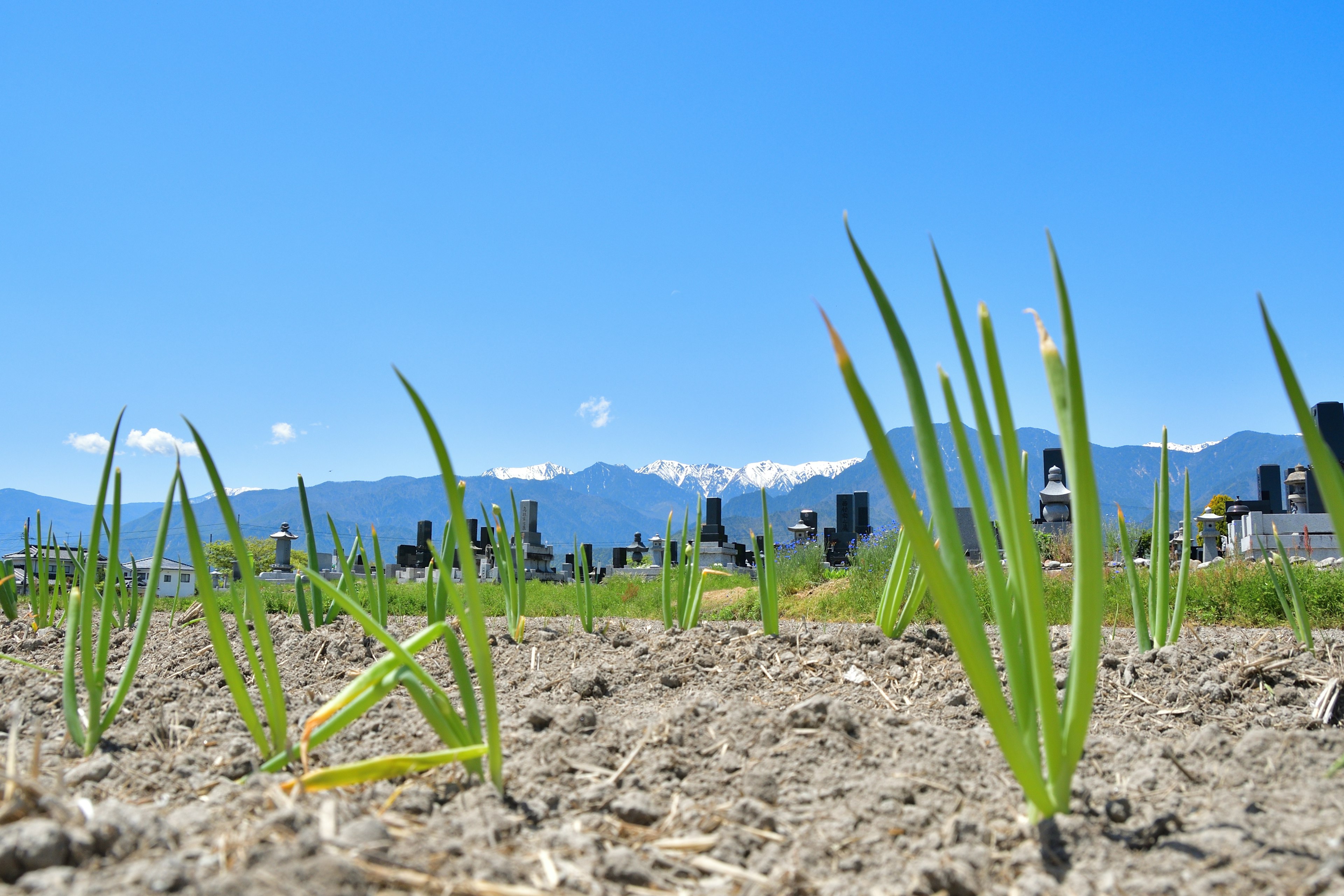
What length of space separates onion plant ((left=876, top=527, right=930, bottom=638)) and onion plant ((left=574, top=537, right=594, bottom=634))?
3.11 ft

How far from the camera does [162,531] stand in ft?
5.60

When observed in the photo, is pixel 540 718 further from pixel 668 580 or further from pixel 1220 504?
pixel 1220 504

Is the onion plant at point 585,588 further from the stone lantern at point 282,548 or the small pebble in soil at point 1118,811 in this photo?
the stone lantern at point 282,548

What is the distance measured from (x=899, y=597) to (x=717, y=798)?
1741 millimetres

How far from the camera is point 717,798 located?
153 cm

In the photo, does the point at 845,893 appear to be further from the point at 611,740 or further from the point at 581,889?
the point at 611,740

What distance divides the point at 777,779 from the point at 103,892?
1123mm

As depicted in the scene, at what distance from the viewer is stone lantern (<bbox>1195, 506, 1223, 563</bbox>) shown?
14148mm

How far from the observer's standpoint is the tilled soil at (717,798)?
108 cm

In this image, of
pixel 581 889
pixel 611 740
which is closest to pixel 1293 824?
pixel 581 889

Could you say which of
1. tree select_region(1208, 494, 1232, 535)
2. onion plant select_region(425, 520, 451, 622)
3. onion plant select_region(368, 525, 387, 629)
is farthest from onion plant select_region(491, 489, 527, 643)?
tree select_region(1208, 494, 1232, 535)

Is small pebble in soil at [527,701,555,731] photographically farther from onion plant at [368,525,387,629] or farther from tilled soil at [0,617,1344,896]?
onion plant at [368,525,387,629]

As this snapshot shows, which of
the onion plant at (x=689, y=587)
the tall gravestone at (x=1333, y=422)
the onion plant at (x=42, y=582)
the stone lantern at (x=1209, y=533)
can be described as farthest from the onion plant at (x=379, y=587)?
the tall gravestone at (x=1333, y=422)

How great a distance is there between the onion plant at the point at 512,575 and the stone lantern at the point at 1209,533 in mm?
13711
